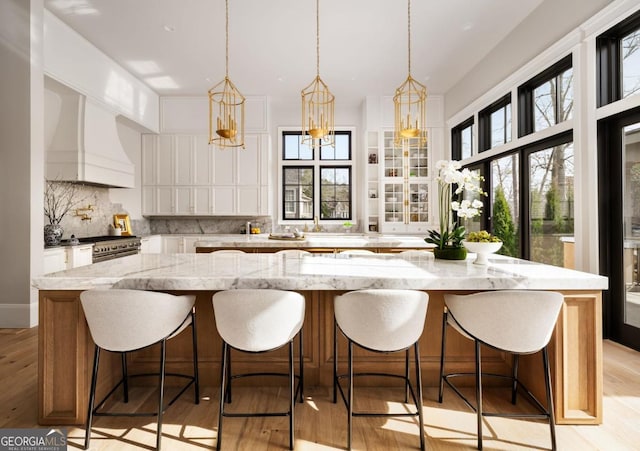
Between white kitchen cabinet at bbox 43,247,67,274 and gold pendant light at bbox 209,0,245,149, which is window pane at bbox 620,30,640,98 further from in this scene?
white kitchen cabinet at bbox 43,247,67,274

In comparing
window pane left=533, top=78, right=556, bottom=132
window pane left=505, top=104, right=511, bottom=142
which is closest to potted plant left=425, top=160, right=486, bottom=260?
window pane left=533, top=78, right=556, bottom=132

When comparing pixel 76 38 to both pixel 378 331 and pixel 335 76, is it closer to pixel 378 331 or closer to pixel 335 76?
pixel 335 76

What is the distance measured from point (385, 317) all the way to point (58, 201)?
462 centimetres

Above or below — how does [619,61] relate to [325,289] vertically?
above

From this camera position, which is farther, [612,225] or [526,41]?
[526,41]

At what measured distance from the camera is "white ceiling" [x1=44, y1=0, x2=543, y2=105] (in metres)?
3.70

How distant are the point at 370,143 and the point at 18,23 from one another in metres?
4.76

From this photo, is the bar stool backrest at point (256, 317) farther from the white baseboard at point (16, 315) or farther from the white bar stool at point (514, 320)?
the white baseboard at point (16, 315)

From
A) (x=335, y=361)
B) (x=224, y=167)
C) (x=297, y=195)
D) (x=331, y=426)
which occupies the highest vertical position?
(x=224, y=167)

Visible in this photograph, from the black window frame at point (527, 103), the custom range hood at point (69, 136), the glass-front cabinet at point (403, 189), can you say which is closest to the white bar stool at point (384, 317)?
the black window frame at point (527, 103)

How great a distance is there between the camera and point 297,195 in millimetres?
7027
